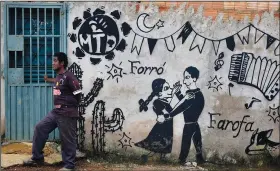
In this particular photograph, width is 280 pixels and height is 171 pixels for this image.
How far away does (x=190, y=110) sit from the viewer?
587 centimetres

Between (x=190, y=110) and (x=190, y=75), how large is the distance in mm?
502

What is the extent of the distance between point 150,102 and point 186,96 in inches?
20.5

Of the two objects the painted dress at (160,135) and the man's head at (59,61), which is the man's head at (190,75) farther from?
the man's head at (59,61)

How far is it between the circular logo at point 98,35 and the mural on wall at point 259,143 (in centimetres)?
242

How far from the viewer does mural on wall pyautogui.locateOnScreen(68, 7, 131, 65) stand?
225 inches

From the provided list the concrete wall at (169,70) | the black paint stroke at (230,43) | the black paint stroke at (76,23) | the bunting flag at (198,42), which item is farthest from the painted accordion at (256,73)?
the black paint stroke at (76,23)

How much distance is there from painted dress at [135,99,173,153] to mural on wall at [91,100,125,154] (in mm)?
432

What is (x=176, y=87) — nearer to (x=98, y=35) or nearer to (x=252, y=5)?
(x=98, y=35)

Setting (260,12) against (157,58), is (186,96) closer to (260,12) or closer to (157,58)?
(157,58)

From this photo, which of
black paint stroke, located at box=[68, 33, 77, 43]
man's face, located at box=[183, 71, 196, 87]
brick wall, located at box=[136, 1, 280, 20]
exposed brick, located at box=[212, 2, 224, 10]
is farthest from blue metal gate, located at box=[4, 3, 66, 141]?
exposed brick, located at box=[212, 2, 224, 10]

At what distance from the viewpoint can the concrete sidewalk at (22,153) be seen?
541cm

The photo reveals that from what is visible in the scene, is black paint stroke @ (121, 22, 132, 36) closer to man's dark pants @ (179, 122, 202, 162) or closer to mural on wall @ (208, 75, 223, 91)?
mural on wall @ (208, 75, 223, 91)

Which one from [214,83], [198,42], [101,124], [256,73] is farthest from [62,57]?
[256,73]

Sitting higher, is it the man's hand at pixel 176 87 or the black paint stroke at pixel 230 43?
the black paint stroke at pixel 230 43
